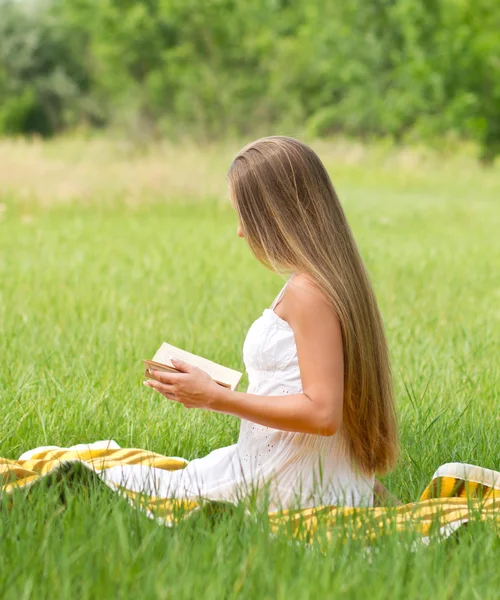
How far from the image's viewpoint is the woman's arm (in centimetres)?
269

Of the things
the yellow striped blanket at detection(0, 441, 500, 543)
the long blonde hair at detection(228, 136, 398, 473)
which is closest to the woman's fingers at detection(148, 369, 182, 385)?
the yellow striped blanket at detection(0, 441, 500, 543)

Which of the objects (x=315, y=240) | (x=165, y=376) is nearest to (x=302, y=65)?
(x=315, y=240)

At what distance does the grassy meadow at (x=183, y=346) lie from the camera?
2.17 m

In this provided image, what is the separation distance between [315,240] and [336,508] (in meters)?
0.73

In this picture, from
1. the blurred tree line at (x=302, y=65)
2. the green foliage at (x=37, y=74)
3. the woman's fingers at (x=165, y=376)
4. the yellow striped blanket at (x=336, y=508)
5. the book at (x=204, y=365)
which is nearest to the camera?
the yellow striped blanket at (x=336, y=508)

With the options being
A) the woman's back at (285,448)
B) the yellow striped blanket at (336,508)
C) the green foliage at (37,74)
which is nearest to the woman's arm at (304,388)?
the woman's back at (285,448)

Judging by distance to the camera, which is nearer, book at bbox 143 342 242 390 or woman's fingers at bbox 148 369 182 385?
woman's fingers at bbox 148 369 182 385

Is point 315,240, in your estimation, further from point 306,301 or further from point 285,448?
point 285,448

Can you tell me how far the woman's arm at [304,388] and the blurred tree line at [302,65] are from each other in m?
26.8

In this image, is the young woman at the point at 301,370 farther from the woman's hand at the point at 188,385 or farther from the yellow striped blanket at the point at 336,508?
the yellow striped blanket at the point at 336,508

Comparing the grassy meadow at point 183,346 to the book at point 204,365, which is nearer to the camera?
the grassy meadow at point 183,346

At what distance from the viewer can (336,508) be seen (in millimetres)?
2609

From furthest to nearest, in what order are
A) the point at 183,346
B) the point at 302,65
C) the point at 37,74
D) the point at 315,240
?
the point at 37,74 < the point at 302,65 < the point at 183,346 < the point at 315,240

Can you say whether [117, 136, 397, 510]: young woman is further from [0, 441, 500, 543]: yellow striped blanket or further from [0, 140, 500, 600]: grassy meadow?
[0, 140, 500, 600]: grassy meadow
